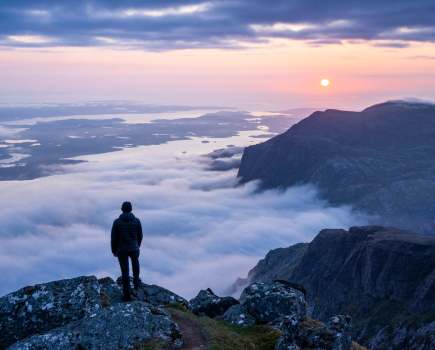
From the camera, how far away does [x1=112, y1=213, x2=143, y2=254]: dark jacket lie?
69.8 ft

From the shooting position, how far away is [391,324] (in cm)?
12481

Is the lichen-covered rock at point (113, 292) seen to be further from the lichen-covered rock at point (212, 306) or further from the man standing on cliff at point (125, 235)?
the lichen-covered rock at point (212, 306)

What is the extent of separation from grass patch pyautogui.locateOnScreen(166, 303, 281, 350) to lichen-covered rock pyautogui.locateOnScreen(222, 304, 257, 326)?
0.69m

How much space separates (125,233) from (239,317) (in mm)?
8404

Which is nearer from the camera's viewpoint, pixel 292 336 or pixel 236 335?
pixel 292 336

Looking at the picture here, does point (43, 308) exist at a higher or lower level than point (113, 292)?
higher

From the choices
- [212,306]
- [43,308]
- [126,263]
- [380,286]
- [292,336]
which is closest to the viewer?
[292,336]

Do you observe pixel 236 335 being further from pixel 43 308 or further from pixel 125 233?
pixel 43 308

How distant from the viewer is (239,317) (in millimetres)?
22766

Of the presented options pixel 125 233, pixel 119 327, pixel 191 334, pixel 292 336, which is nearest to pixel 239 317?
pixel 191 334

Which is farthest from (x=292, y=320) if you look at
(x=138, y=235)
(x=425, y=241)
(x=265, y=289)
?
(x=425, y=241)

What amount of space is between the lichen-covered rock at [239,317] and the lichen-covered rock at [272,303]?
0.42 meters

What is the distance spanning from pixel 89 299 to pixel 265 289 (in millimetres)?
11216

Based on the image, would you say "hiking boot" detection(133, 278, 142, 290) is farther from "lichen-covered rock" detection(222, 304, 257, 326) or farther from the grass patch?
"lichen-covered rock" detection(222, 304, 257, 326)
